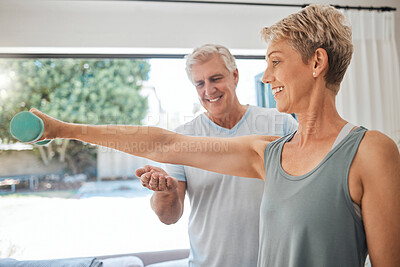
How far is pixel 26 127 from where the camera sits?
78 centimetres

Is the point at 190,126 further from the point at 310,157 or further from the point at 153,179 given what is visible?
the point at 310,157

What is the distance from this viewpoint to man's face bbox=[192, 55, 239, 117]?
1.58 m

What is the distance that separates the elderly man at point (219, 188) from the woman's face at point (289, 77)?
1.94 ft

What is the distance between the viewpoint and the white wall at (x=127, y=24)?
2.56 meters

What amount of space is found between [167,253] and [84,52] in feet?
6.26

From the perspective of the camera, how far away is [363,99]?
2924 millimetres

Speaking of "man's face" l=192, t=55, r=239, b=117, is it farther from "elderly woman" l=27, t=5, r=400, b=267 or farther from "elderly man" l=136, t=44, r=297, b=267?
"elderly woman" l=27, t=5, r=400, b=267

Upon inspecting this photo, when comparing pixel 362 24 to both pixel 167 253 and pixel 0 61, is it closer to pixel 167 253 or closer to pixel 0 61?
pixel 167 253

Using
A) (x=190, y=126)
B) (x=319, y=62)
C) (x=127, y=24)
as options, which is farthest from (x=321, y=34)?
(x=127, y=24)

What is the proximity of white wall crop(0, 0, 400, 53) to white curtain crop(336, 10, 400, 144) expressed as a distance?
43 cm

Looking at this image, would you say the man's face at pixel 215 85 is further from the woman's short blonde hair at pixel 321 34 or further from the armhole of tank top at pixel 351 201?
the armhole of tank top at pixel 351 201

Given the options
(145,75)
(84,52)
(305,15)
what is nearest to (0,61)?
(84,52)

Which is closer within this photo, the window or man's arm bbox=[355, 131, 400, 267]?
man's arm bbox=[355, 131, 400, 267]

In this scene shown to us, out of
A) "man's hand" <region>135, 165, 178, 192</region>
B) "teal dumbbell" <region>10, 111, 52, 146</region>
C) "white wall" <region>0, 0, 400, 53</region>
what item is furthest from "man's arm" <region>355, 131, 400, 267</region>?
"white wall" <region>0, 0, 400, 53</region>
